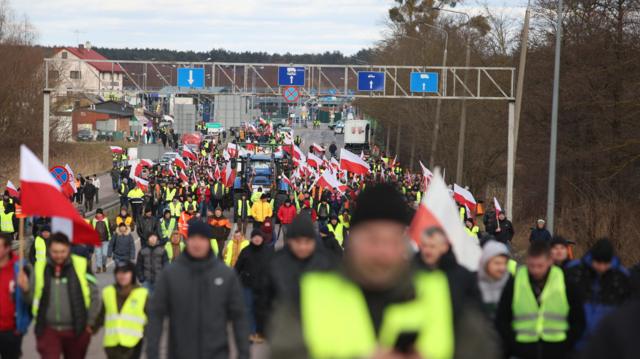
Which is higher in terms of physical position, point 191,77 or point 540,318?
point 191,77

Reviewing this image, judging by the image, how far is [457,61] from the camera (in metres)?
58.8

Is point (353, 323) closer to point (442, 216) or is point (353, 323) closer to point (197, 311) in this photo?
point (197, 311)

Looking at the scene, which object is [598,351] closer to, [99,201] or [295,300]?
[295,300]

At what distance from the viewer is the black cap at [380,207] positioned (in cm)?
354

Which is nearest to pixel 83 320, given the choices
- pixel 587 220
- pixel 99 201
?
pixel 587 220

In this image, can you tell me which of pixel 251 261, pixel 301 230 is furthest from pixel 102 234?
pixel 301 230

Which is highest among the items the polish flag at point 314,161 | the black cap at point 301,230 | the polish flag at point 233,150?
the black cap at point 301,230

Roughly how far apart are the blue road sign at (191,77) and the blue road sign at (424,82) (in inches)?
289

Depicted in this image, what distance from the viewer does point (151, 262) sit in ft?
52.6

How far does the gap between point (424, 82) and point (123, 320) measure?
32539mm

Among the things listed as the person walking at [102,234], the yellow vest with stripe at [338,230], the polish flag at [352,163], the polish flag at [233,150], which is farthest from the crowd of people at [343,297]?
the polish flag at [233,150]

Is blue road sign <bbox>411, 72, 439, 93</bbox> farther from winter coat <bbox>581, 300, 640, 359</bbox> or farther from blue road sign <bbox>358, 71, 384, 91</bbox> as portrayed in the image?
winter coat <bbox>581, 300, 640, 359</bbox>

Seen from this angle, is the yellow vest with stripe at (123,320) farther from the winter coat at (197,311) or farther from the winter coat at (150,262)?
the winter coat at (150,262)

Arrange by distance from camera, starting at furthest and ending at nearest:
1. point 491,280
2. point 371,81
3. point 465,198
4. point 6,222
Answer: point 371,81
point 465,198
point 6,222
point 491,280
